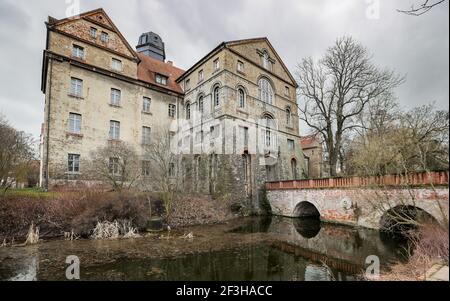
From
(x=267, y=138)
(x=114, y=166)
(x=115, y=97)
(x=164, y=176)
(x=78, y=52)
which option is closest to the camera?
(x=164, y=176)

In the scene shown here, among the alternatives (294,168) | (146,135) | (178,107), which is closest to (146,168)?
(146,135)

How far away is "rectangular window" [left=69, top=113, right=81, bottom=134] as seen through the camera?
1578 centimetres

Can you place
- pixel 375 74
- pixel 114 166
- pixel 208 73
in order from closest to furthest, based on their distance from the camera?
1. pixel 114 166
2. pixel 375 74
3. pixel 208 73

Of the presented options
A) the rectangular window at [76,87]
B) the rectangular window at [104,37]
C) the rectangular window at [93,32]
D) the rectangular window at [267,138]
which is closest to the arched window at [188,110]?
the rectangular window at [267,138]

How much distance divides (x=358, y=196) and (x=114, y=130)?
57.5 ft

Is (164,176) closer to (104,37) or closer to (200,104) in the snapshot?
(200,104)

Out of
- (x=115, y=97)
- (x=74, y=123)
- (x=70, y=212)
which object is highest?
(x=115, y=97)

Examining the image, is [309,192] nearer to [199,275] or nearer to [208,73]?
[199,275]

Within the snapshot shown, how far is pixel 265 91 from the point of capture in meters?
22.4

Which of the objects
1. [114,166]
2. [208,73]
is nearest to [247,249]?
[114,166]

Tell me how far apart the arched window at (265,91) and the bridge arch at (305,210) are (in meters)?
10.6

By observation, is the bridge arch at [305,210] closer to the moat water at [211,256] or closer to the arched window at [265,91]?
the moat water at [211,256]

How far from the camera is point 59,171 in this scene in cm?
1468
